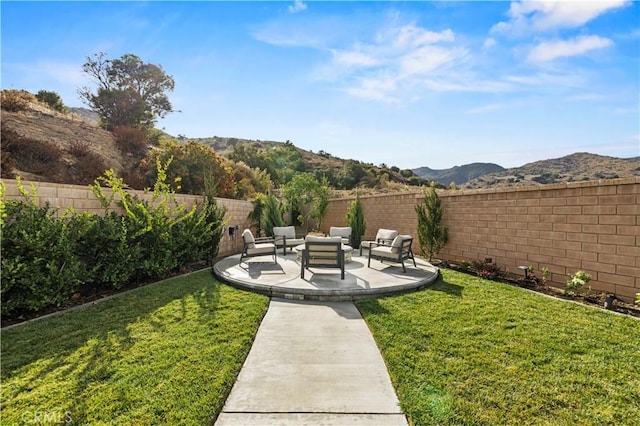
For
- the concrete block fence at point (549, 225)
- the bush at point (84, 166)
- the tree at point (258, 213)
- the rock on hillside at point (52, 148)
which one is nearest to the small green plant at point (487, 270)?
the concrete block fence at point (549, 225)

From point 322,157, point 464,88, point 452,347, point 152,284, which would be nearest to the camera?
point 452,347

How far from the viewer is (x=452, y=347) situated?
3375 millimetres

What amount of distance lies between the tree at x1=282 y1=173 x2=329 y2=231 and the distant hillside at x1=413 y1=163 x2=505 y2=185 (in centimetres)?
666

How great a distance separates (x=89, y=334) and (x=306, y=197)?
42.5 ft

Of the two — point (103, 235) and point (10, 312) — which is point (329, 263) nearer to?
point (103, 235)

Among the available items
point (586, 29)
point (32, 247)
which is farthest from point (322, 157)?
point (32, 247)

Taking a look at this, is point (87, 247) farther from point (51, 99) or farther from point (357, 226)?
point (51, 99)

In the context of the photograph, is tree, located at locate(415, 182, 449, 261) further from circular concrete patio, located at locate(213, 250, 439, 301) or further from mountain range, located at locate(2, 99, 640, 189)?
mountain range, located at locate(2, 99, 640, 189)

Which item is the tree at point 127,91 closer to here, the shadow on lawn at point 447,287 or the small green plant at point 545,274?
the shadow on lawn at point 447,287

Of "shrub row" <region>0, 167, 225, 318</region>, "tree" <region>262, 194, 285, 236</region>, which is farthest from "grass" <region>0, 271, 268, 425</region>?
"tree" <region>262, 194, 285, 236</region>

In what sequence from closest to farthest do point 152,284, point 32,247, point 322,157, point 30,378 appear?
point 30,378 < point 32,247 < point 152,284 < point 322,157

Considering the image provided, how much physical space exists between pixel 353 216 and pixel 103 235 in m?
8.21

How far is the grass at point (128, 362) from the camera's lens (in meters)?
2.30

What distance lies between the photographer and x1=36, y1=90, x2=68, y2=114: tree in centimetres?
2034
